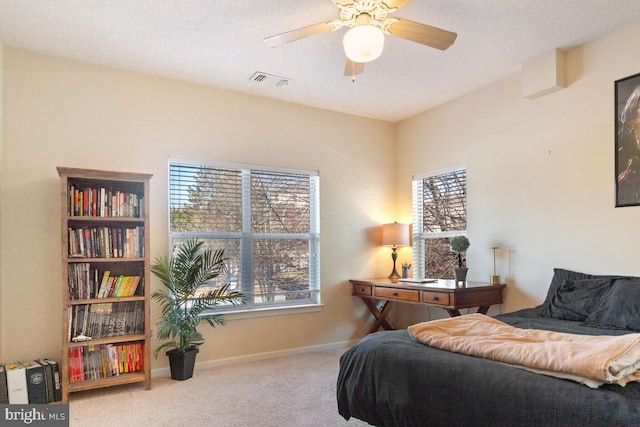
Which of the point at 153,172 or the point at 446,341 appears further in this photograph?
the point at 153,172

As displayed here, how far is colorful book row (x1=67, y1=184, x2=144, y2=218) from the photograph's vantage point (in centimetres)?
322

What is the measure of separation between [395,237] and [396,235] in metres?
0.03

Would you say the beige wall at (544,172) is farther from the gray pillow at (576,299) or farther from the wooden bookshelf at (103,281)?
the wooden bookshelf at (103,281)

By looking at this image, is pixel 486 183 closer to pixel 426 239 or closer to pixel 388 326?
pixel 426 239

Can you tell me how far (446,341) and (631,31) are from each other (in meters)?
2.64

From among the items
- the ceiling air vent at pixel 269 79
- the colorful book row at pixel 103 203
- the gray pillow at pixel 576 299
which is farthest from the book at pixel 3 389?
the gray pillow at pixel 576 299

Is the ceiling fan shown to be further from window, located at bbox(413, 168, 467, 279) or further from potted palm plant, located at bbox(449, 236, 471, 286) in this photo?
window, located at bbox(413, 168, 467, 279)

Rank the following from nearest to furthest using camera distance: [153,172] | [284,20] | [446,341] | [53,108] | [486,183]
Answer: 1. [446,341]
2. [284,20]
3. [53,108]
4. [153,172]
5. [486,183]

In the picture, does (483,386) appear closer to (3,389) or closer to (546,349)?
(546,349)

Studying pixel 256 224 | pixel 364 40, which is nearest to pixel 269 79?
pixel 256 224

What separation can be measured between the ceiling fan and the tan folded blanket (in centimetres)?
151

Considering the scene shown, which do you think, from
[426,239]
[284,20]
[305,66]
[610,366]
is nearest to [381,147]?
[426,239]

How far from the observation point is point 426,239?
486 cm

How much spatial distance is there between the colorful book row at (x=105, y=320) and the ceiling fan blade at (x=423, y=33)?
2.82 m
